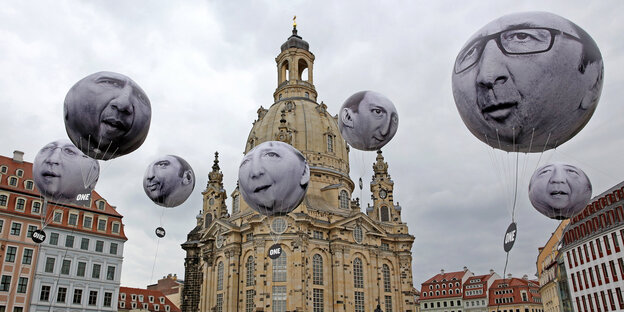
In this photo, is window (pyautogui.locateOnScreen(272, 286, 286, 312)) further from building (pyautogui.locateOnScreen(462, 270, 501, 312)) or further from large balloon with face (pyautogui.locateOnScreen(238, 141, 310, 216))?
building (pyautogui.locateOnScreen(462, 270, 501, 312))

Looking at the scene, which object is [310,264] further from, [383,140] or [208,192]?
[383,140]

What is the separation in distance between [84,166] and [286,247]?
35.0 m

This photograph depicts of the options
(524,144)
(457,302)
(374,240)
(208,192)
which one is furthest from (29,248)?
(457,302)

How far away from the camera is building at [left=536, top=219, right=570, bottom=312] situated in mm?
61841

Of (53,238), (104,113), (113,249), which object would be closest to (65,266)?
(53,238)

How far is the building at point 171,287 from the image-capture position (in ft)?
275

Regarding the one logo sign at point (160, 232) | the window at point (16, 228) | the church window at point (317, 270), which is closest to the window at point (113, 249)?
the window at point (16, 228)

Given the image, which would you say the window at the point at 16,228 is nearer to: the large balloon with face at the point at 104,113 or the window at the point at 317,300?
the window at the point at 317,300

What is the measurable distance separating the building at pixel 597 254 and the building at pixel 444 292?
37109mm

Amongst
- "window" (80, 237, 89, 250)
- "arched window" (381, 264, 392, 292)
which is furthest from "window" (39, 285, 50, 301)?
"arched window" (381, 264, 392, 292)

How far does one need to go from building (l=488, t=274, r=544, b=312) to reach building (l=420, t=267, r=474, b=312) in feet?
21.1

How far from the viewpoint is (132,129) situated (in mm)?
13375

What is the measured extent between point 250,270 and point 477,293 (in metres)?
54.2

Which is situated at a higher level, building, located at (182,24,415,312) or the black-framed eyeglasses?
building, located at (182,24,415,312)
